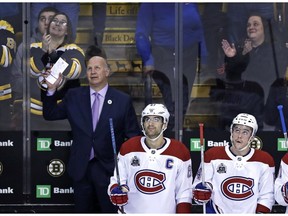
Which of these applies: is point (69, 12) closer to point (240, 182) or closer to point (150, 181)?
point (150, 181)

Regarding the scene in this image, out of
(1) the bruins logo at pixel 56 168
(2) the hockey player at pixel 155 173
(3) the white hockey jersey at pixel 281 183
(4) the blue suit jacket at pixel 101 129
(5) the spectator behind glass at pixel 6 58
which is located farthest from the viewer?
(1) the bruins logo at pixel 56 168

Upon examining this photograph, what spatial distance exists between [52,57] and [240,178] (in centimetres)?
204

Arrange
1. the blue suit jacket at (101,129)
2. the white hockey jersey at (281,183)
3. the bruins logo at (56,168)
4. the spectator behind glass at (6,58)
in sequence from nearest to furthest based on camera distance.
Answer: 1. the white hockey jersey at (281,183)
2. the blue suit jacket at (101,129)
3. the spectator behind glass at (6,58)
4. the bruins logo at (56,168)

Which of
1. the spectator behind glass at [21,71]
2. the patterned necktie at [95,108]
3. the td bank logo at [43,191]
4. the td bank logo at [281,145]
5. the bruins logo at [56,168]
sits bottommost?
the td bank logo at [43,191]

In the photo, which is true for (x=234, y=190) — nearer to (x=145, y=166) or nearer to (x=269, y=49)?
(x=145, y=166)

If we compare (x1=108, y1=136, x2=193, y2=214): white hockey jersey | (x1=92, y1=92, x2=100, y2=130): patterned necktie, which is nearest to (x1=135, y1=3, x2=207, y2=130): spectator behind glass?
(x1=92, y1=92, x2=100, y2=130): patterned necktie

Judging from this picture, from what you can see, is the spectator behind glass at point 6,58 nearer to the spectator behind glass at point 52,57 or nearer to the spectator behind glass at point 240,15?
the spectator behind glass at point 52,57

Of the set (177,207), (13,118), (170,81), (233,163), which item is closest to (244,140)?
(233,163)

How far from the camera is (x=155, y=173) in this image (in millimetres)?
7492

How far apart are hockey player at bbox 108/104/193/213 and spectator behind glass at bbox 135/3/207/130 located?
33.7 inches

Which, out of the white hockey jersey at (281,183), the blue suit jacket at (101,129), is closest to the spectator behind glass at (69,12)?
the blue suit jacket at (101,129)

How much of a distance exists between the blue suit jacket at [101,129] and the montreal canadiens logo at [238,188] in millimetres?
1042

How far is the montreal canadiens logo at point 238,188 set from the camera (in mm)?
7410

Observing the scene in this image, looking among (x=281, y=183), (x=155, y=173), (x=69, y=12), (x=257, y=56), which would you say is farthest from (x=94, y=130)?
(x=281, y=183)
